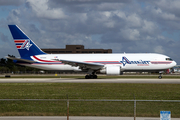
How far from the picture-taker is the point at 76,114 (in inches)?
452

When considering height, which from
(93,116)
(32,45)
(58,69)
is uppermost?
(32,45)

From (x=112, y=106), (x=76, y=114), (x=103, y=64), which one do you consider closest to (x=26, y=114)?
(x=76, y=114)

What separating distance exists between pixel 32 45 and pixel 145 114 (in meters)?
37.7

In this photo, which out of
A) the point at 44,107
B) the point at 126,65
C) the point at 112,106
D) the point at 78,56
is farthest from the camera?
the point at 78,56

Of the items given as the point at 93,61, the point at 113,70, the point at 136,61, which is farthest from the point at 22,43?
the point at 136,61

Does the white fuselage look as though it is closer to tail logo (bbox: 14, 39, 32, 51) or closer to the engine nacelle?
the engine nacelle

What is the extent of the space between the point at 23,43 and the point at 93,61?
1424 centimetres

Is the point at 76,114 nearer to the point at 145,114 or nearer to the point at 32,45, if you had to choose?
the point at 145,114

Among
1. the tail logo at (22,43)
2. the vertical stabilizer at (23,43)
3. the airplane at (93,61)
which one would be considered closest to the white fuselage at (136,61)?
the airplane at (93,61)

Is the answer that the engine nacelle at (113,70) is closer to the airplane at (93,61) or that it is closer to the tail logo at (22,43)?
the airplane at (93,61)

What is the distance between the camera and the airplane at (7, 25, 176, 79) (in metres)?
40.9

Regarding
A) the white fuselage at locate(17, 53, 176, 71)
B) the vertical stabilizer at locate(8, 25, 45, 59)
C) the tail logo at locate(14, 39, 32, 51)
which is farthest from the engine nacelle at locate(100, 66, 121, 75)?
the tail logo at locate(14, 39, 32, 51)

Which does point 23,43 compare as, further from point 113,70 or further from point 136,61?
point 136,61

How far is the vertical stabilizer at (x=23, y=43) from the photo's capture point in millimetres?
45125
